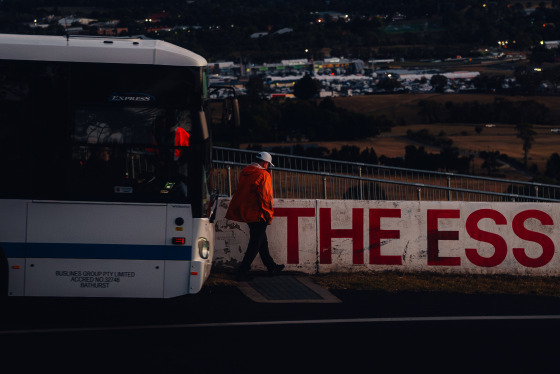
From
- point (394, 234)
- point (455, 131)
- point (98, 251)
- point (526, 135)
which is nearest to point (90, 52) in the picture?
point (98, 251)

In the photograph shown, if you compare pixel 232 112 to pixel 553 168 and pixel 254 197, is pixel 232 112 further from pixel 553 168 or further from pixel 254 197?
pixel 553 168

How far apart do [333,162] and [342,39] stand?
109 m

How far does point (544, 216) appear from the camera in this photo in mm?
12531

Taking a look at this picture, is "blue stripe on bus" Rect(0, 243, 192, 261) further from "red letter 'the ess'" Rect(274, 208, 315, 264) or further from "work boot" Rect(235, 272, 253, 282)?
"red letter 'the ess'" Rect(274, 208, 315, 264)

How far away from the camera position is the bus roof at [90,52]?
916cm

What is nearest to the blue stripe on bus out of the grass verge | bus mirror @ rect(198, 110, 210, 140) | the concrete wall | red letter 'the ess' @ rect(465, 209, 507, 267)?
bus mirror @ rect(198, 110, 210, 140)

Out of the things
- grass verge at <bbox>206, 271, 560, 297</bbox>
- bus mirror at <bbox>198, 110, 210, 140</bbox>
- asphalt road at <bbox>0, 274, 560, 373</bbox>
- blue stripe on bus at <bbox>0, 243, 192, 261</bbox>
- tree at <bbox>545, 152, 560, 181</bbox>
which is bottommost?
asphalt road at <bbox>0, 274, 560, 373</bbox>

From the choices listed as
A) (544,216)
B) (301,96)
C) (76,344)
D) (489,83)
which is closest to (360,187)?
(544,216)

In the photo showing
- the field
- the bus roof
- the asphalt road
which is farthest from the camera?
the field

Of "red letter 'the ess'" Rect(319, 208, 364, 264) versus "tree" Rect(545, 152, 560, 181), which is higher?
"tree" Rect(545, 152, 560, 181)

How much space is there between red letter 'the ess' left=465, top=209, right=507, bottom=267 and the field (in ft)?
102

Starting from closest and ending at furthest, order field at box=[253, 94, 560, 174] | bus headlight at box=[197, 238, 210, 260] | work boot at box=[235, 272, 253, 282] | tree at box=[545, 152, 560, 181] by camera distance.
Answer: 1. bus headlight at box=[197, 238, 210, 260]
2. work boot at box=[235, 272, 253, 282]
3. tree at box=[545, 152, 560, 181]
4. field at box=[253, 94, 560, 174]

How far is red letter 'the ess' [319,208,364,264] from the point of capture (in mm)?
12398

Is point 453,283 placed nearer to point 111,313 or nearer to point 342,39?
point 111,313
